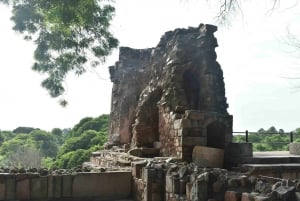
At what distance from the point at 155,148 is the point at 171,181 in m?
6.16

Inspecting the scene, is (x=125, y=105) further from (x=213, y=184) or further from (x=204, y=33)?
(x=213, y=184)

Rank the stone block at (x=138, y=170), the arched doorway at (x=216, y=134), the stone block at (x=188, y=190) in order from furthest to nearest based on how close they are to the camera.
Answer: the arched doorway at (x=216, y=134), the stone block at (x=138, y=170), the stone block at (x=188, y=190)

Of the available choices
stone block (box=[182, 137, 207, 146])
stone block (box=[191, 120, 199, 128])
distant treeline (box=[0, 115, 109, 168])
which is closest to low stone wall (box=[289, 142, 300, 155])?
stone block (box=[182, 137, 207, 146])

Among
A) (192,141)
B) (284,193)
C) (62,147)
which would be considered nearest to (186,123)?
(192,141)

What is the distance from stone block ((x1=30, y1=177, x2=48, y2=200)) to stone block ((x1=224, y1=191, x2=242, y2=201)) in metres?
3.84

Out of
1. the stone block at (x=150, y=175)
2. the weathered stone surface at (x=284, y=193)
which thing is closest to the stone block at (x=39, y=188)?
the stone block at (x=150, y=175)

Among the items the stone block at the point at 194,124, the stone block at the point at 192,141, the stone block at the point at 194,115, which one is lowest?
the stone block at the point at 192,141

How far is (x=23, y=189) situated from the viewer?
299 inches

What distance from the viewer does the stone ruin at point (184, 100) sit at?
34.7 ft

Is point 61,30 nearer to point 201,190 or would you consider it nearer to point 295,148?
point 201,190

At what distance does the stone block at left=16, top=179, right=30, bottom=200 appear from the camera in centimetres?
755

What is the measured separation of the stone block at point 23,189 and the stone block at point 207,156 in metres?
4.26

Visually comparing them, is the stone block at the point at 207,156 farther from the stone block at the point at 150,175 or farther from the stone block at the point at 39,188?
the stone block at the point at 39,188

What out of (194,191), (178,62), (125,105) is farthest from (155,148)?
(194,191)
